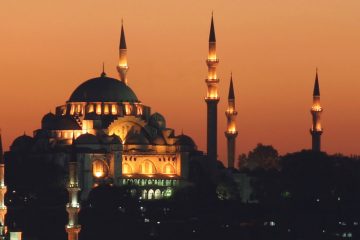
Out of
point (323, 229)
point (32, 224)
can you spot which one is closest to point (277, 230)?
point (323, 229)

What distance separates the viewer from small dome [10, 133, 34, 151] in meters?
165

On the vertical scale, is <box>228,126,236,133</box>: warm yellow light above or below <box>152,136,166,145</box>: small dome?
above

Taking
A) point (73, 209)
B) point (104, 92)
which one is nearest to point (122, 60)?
point (104, 92)

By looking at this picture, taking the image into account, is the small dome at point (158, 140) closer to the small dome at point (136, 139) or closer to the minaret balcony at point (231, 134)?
the small dome at point (136, 139)

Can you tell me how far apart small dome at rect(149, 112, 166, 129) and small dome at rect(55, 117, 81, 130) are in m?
6.06

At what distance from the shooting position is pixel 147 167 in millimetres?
165250

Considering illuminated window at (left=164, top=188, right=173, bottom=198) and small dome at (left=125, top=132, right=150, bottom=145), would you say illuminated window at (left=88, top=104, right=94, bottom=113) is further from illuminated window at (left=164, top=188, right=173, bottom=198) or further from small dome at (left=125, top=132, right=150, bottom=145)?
illuminated window at (left=164, top=188, right=173, bottom=198)

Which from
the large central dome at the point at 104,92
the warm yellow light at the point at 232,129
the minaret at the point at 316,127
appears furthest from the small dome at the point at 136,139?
the minaret at the point at 316,127

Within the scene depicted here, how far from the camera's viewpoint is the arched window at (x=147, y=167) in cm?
16500

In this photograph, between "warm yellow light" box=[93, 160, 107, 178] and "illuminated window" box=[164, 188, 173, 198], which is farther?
"illuminated window" box=[164, 188, 173, 198]

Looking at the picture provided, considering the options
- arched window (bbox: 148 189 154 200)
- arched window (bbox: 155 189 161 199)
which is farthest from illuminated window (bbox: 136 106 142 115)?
arched window (bbox: 148 189 154 200)

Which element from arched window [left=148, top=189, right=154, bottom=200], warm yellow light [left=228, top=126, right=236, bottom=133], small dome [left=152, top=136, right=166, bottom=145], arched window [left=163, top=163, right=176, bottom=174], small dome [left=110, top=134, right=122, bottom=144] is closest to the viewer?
arched window [left=148, top=189, right=154, bottom=200]

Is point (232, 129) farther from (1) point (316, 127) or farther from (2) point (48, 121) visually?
(2) point (48, 121)

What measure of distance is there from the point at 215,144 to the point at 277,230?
31070 millimetres
